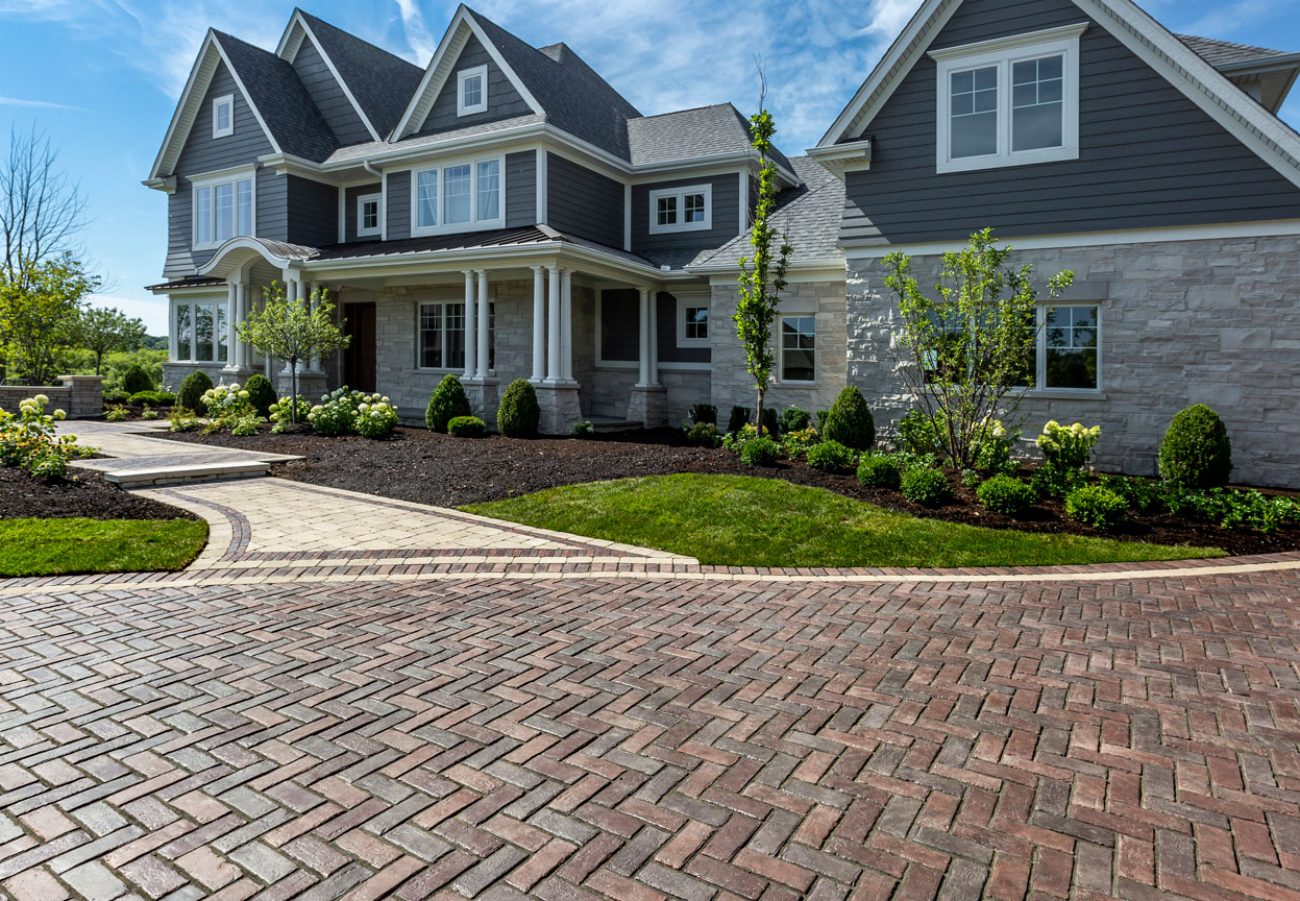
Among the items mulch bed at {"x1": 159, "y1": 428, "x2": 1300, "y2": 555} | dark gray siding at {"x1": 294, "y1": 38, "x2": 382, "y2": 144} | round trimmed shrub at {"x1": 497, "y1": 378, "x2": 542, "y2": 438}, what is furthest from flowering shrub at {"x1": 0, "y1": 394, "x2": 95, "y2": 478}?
dark gray siding at {"x1": 294, "y1": 38, "x2": 382, "y2": 144}

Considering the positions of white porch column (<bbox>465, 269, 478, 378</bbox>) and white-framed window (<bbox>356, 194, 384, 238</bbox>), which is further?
white-framed window (<bbox>356, 194, 384, 238</bbox>)

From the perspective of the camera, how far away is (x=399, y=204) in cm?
2088

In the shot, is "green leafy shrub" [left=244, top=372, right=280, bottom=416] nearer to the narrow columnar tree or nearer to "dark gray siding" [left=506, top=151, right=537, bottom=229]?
the narrow columnar tree

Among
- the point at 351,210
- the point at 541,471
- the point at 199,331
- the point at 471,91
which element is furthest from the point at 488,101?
the point at 541,471

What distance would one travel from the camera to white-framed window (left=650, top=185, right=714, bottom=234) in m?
20.2

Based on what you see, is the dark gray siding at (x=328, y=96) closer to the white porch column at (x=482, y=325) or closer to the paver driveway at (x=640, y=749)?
the white porch column at (x=482, y=325)

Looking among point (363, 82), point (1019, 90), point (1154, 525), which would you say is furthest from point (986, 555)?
point (363, 82)

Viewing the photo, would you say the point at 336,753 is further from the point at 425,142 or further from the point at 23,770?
the point at 425,142

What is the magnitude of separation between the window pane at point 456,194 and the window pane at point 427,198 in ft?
0.93

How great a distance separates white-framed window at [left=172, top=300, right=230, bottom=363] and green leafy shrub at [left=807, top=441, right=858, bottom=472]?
1868cm

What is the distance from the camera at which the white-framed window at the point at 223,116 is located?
2327cm

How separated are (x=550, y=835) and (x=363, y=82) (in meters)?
25.4

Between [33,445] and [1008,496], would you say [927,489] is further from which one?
[33,445]

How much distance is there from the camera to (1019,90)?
13.0m
